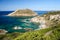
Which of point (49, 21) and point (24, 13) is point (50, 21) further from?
point (24, 13)

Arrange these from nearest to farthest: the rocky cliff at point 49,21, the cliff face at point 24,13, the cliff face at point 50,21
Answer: the cliff face at point 50,21 < the rocky cliff at point 49,21 < the cliff face at point 24,13

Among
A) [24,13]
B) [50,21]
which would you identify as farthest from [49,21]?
[24,13]

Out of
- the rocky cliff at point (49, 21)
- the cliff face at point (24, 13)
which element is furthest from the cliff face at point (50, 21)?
the cliff face at point (24, 13)

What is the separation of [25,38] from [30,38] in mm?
960

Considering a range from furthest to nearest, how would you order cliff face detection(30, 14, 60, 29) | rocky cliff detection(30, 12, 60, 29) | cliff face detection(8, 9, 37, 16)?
cliff face detection(8, 9, 37, 16)
rocky cliff detection(30, 12, 60, 29)
cliff face detection(30, 14, 60, 29)

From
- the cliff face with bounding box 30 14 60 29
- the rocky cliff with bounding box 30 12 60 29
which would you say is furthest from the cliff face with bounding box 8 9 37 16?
the cliff face with bounding box 30 14 60 29

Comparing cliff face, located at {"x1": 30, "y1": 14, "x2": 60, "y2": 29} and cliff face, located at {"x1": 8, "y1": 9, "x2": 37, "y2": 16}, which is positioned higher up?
cliff face, located at {"x1": 30, "y1": 14, "x2": 60, "y2": 29}

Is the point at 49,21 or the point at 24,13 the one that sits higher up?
the point at 49,21

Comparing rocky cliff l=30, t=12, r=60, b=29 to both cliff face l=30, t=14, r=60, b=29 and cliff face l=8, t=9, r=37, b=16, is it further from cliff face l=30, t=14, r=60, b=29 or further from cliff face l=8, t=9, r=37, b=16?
cliff face l=8, t=9, r=37, b=16

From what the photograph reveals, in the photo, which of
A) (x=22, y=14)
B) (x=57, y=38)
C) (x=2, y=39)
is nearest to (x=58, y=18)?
(x=2, y=39)

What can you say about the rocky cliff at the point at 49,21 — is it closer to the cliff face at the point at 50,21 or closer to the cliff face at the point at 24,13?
the cliff face at the point at 50,21

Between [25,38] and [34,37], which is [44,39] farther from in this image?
[25,38]

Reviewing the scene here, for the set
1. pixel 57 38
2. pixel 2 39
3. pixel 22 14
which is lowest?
pixel 22 14

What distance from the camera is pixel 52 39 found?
17.7m
